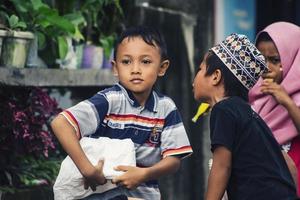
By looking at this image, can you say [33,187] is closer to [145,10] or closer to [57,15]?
[57,15]

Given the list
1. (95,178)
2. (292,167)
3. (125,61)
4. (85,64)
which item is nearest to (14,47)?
(85,64)

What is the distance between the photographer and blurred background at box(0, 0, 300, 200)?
6.04 metres

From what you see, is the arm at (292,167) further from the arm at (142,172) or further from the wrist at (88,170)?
the wrist at (88,170)

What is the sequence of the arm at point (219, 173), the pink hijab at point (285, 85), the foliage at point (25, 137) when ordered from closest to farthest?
the arm at point (219, 173), the pink hijab at point (285, 85), the foliage at point (25, 137)

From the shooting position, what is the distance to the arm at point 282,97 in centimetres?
513

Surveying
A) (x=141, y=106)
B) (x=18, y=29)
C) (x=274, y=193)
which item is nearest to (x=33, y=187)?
(x=18, y=29)

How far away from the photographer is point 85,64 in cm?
693

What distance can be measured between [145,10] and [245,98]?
3.18m

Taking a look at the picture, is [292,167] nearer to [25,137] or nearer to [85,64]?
[25,137]

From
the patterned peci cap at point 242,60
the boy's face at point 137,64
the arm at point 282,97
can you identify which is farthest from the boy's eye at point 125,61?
the arm at point 282,97

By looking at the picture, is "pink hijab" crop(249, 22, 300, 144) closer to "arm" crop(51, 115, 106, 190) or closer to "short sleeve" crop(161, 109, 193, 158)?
"short sleeve" crop(161, 109, 193, 158)

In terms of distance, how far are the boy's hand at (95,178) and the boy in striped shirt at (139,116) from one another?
103 mm

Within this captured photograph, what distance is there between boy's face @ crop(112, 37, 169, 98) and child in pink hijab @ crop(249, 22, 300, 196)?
3.26 ft

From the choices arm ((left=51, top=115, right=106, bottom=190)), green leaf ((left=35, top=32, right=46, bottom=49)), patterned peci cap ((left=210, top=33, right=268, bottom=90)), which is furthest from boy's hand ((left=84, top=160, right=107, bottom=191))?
green leaf ((left=35, top=32, right=46, bottom=49))
